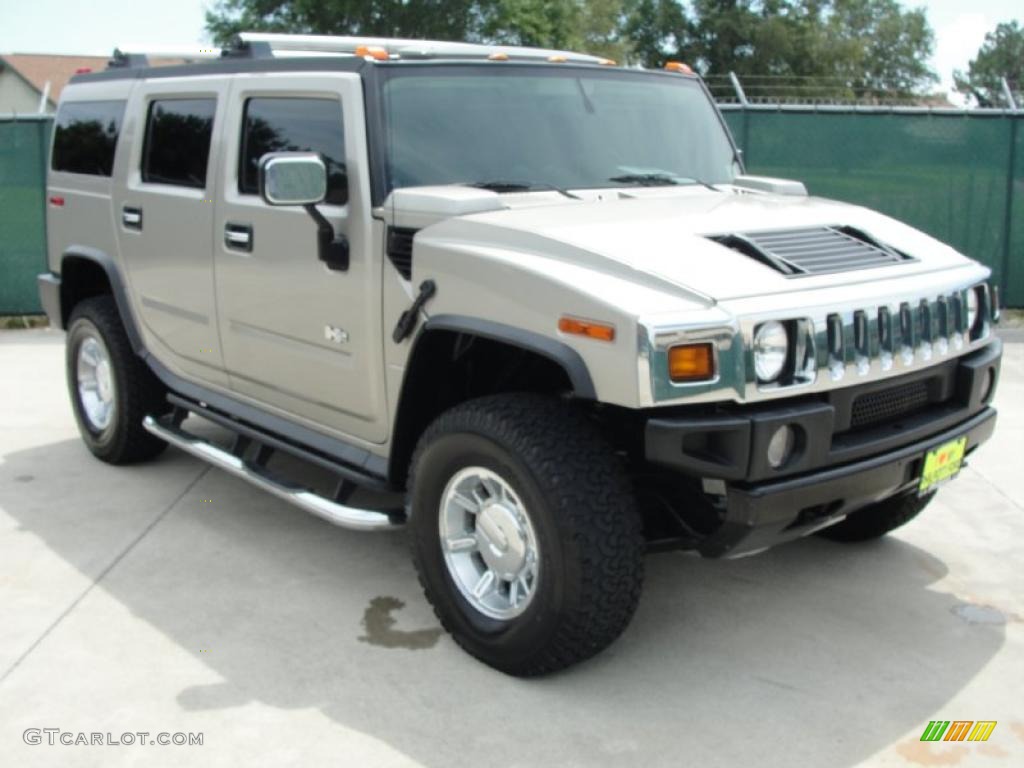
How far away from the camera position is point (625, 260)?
353cm

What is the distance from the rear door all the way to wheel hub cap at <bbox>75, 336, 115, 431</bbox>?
1.89 feet

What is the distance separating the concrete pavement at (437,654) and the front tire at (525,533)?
0.65 ft

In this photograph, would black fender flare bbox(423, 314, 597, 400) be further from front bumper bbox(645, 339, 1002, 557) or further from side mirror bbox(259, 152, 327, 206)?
side mirror bbox(259, 152, 327, 206)

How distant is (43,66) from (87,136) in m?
62.9

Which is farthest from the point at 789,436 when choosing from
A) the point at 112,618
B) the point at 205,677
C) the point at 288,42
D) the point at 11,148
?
the point at 11,148

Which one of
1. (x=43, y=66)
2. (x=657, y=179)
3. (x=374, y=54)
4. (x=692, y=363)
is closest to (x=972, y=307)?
(x=657, y=179)

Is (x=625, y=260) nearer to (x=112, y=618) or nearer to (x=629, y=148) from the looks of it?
(x=629, y=148)

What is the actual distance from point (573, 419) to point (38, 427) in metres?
4.59

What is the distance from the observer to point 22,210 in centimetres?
1073

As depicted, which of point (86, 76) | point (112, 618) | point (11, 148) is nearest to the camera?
point (112, 618)

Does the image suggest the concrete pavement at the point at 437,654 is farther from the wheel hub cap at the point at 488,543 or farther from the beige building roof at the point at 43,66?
the beige building roof at the point at 43,66

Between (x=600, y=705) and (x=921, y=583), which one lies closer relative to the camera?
(x=600, y=705)

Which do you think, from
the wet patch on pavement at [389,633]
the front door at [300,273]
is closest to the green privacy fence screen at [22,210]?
the front door at [300,273]

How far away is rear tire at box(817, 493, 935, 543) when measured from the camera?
475 centimetres
